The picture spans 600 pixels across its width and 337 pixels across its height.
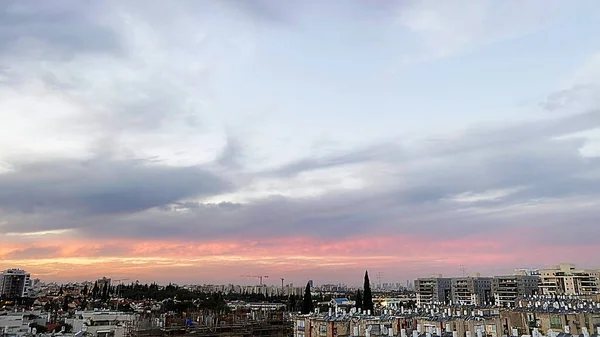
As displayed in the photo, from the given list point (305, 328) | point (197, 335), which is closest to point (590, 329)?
point (305, 328)

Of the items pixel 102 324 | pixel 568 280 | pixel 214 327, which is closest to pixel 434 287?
pixel 568 280

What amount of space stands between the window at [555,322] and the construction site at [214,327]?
23.8m

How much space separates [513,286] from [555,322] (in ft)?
211

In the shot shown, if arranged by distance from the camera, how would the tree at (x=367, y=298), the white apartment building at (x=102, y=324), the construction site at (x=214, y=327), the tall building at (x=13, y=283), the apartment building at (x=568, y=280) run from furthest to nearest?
the tall building at (x=13, y=283) → the apartment building at (x=568, y=280) → the tree at (x=367, y=298) → the construction site at (x=214, y=327) → the white apartment building at (x=102, y=324)

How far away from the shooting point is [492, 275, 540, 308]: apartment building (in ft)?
259

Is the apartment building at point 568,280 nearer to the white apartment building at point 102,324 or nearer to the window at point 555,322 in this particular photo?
the window at point 555,322

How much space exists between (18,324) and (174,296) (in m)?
55.2

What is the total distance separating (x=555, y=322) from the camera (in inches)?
945

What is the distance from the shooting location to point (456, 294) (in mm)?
87438

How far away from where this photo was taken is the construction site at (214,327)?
38.8m

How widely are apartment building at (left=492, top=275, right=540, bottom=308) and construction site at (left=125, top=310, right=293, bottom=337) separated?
48.3 metres

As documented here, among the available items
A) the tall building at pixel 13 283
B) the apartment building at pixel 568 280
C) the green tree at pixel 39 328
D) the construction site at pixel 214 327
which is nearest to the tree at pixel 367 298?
the construction site at pixel 214 327

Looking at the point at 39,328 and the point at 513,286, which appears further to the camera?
the point at 513,286

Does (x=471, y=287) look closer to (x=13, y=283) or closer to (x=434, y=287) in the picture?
(x=434, y=287)
